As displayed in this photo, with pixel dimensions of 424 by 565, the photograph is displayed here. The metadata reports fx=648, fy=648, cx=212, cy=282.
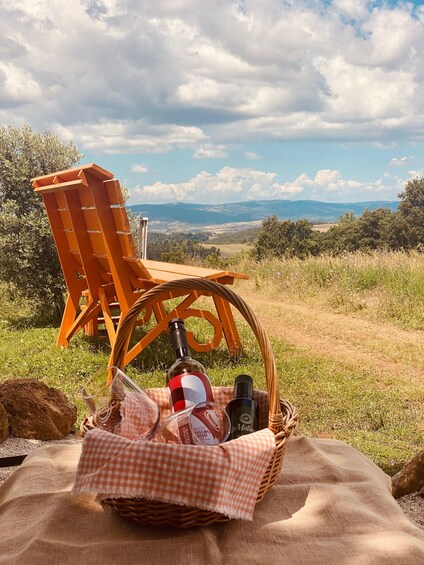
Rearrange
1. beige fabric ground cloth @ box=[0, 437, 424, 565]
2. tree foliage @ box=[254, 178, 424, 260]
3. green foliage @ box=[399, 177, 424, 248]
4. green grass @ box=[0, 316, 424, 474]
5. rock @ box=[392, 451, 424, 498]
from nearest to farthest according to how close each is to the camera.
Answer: beige fabric ground cloth @ box=[0, 437, 424, 565]
rock @ box=[392, 451, 424, 498]
green grass @ box=[0, 316, 424, 474]
tree foliage @ box=[254, 178, 424, 260]
green foliage @ box=[399, 177, 424, 248]

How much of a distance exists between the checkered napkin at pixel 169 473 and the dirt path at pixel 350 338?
4166mm

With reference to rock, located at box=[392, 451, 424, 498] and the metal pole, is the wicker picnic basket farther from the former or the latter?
the metal pole

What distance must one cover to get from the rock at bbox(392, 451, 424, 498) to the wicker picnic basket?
1.14m

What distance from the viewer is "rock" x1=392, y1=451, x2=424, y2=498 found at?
235 centimetres

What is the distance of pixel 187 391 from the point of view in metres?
1.40

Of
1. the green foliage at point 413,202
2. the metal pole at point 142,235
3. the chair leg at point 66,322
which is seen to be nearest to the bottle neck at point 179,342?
the chair leg at point 66,322

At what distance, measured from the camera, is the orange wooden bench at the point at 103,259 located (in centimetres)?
448

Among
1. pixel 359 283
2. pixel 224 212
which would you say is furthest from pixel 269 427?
pixel 224 212

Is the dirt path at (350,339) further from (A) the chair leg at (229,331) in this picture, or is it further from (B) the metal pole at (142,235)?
(B) the metal pole at (142,235)

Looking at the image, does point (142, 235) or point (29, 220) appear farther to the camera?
point (142, 235)

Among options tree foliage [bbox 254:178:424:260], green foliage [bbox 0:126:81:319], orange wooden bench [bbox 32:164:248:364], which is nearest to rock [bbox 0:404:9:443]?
orange wooden bench [bbox 32:164:248:364]

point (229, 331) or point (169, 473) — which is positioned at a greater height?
point (169, 473)

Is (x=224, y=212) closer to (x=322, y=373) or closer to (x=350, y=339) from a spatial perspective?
(x=350, y=339)

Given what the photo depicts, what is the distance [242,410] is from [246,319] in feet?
0.66
